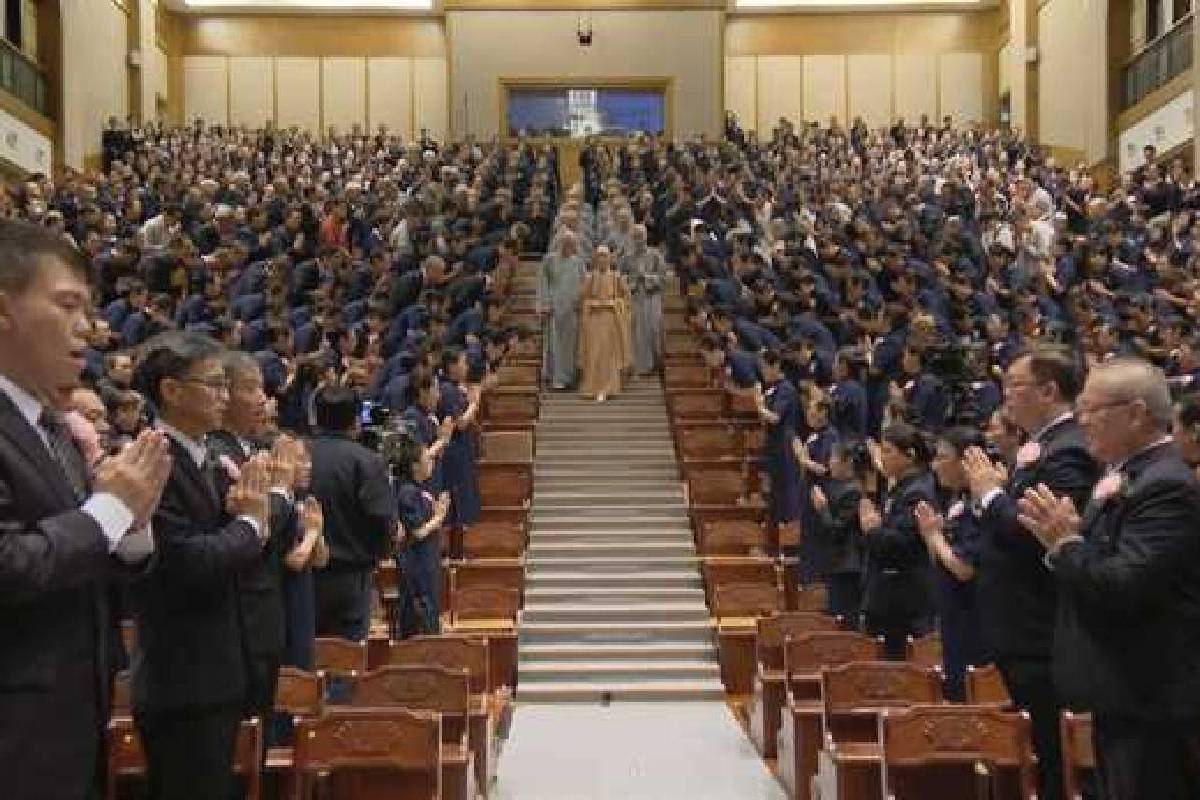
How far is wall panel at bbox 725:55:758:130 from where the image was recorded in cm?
3497

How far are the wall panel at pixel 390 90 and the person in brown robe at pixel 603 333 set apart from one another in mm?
16740

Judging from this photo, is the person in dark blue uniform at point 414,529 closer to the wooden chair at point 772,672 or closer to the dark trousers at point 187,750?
the wooden chair at point 772,672

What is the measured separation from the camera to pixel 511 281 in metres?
20.8

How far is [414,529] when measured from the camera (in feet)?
33.2

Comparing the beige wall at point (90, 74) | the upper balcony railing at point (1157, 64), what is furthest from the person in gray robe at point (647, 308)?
the beige wall at point (90, 74)

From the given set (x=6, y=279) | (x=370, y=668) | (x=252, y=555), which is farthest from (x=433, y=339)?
(x=6, y=279)

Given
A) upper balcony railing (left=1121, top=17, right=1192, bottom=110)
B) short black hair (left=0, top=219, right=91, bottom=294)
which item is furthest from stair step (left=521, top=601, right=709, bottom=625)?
upper balcony railing (left=1121, top=17, right=1192, bottom=110)

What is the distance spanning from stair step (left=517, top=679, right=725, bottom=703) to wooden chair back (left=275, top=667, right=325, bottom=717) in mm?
5273

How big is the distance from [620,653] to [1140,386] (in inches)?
324

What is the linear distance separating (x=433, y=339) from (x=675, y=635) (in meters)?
3.31

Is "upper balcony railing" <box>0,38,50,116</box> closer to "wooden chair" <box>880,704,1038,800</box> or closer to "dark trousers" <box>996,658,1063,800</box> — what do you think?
"wooden chair" <box>880,704,1038,800</box>

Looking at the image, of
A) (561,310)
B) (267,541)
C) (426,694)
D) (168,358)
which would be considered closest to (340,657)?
(426,694)

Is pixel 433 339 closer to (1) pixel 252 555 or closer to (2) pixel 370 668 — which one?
(2) pixel 370 668

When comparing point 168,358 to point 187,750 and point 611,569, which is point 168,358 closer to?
point 187,750
